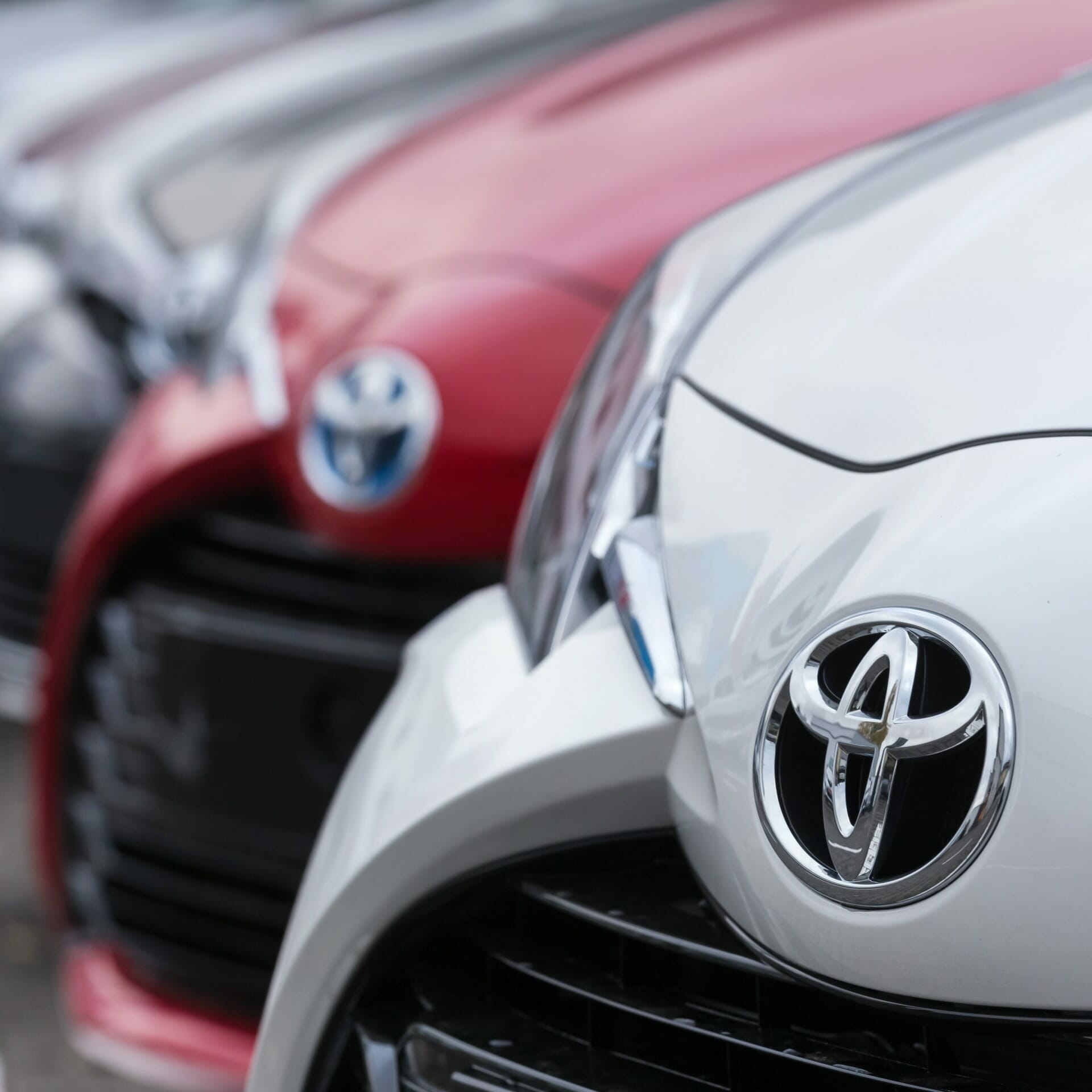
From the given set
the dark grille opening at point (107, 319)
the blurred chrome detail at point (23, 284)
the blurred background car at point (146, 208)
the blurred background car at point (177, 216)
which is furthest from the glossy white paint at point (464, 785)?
the blurred chrome detail at point (23, 284)

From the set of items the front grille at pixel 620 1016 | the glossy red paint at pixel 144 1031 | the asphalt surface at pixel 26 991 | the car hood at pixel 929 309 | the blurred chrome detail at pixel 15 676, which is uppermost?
the car hood at pixel 929 309

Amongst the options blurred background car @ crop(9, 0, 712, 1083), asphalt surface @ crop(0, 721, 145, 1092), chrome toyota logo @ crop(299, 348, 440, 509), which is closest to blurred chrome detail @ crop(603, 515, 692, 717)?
chrome toyota logo @ crop(299, 348, 440, 509)

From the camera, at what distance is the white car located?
89cm

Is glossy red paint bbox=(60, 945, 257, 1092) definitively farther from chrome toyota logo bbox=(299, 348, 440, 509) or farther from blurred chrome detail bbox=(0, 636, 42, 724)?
blurred chrome detail bbox=(0, 636, 42, 724)

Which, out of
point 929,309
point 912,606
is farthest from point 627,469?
point 912,606

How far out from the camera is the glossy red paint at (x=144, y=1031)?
2.03m

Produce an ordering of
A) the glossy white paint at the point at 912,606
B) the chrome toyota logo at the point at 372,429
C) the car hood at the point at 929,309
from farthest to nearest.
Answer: the chrome toyota logo at the point at 372,429
the car hood at the point at 929,309
the glossy white paint at the point at 912,606

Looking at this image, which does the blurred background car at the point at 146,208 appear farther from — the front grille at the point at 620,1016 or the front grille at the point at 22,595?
the front grille at the point at 620,1016

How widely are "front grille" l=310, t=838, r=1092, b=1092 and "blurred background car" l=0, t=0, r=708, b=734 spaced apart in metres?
1.21

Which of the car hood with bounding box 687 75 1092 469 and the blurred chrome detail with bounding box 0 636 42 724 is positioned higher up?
the car hood with bounding box 687 75 1092 469

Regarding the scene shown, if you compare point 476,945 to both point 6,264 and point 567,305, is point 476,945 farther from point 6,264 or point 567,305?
point 6,264

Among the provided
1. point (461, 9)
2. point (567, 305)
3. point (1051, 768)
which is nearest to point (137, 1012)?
point (567, 305)

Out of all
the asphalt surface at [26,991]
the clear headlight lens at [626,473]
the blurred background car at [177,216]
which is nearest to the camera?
the clear headlight lens at [626,473]

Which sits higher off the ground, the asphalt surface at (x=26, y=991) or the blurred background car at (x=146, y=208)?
the blurred background car at (x=146, y=208)
